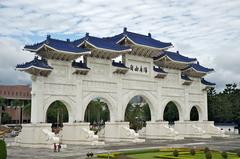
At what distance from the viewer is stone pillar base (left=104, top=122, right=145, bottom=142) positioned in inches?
1535

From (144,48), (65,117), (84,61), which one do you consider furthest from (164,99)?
(65,117)

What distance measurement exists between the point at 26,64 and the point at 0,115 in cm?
4827

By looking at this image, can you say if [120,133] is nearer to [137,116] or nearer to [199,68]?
[199,68]

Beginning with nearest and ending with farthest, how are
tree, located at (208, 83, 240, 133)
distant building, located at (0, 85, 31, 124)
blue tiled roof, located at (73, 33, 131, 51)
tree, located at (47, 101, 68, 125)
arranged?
blue tiled roof, located at (73, 33, 131, 51) < tree, located at (208, 83, 240, 133) < tree, located at (47, 101, 68, 125) < distant building, located at (0, 85, 31, 124)

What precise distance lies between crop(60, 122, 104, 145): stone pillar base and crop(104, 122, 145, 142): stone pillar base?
167 inches

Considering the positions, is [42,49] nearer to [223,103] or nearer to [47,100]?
[47,100]

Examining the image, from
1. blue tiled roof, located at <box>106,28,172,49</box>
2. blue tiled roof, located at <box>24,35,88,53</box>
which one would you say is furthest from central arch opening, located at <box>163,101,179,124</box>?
blue tiled roof, located at <box>24,35,88,53</box>

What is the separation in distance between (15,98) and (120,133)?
51.0 m

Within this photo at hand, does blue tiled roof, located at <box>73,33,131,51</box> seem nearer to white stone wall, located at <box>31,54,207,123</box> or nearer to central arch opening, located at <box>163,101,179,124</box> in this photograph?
white stone wall, located at <box>31,54,207,123</box>

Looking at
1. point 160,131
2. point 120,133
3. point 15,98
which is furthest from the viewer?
point 15,98

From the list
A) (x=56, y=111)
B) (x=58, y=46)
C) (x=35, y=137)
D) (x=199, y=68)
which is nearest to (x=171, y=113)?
(x=199, y=68)

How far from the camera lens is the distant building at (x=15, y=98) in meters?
82.3

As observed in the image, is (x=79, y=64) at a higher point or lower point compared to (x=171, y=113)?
higher

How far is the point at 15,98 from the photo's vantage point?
274 feet
